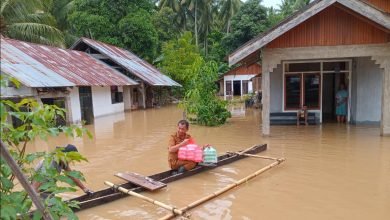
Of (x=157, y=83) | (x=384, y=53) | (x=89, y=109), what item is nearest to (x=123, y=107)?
(x=157, y=83)

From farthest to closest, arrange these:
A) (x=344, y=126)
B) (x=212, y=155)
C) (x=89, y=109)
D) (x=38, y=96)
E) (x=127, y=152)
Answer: (x=89, y=109)
(x=38, y=96)
(x=344, y=126)
(x=127, y=152)
(x=212, y=155)

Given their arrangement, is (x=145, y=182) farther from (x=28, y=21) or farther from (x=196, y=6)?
(x=196, y=6)

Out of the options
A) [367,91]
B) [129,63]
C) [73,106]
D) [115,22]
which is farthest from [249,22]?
[367,91]

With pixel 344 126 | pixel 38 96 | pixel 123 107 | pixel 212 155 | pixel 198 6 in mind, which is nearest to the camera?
pixel 212 155

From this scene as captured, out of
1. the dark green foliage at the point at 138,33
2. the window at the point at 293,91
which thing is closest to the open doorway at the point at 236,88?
the dark green foliage at the point at 138,33

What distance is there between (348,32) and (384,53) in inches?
47.5

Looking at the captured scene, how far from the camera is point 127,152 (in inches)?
389

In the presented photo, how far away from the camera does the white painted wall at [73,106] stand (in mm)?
15727

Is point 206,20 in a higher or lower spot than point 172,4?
lower

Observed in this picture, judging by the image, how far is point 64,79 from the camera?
15000mm

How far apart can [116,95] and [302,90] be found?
1346 cm

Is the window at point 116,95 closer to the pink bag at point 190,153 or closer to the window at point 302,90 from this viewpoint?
the window at point 302,90

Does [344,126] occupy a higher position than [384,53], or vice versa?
[384,53]

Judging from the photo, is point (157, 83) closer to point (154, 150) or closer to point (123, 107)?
point (123, 107)
